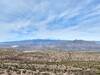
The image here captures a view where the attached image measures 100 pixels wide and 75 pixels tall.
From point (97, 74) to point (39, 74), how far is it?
2261cm

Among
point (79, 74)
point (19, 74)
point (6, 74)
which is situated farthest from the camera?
point (79, 74)

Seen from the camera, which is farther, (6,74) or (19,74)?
(19,74)

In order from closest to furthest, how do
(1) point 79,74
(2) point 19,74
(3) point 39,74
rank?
(2) point 19,74 < (3) point 39,74 < (1) point 79,74

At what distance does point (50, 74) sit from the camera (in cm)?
7550

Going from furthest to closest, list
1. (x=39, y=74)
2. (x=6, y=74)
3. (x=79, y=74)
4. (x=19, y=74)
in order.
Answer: (x=79, y=74) → (x=39, y=74) → (x=19, y=74) → (x=6, y=74)

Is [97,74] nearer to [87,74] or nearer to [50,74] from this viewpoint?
[87,74]

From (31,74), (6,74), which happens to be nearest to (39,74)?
(31,74)

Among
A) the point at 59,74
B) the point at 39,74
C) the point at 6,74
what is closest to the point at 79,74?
→ the point at 59,74

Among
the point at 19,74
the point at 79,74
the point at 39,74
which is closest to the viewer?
the point at 19,74

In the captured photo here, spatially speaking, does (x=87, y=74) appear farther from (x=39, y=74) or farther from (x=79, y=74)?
(x=39, y=74)

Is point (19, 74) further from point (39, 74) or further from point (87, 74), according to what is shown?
point (87, 74)

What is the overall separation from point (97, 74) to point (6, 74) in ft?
116

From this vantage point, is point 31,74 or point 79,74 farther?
point 79,74

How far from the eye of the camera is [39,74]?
249 feet
